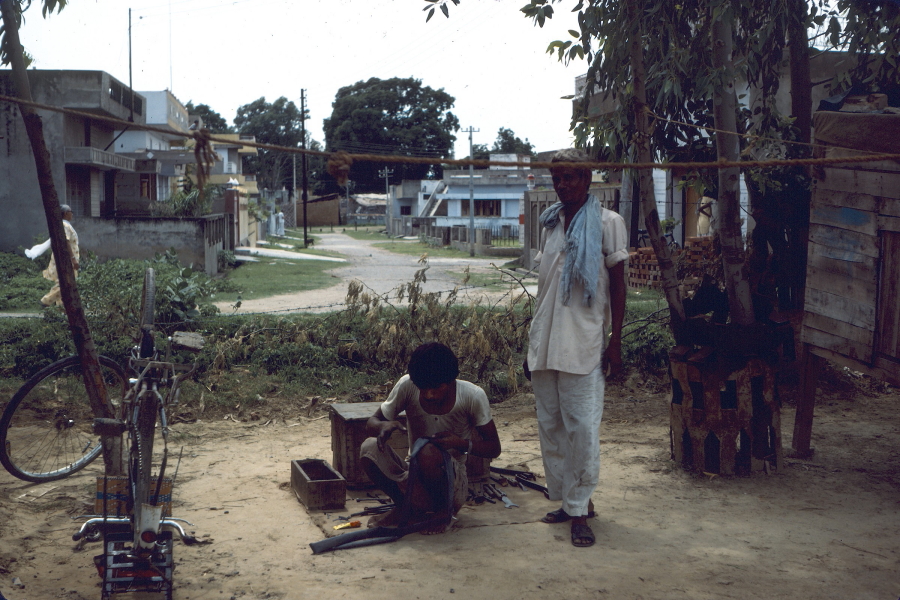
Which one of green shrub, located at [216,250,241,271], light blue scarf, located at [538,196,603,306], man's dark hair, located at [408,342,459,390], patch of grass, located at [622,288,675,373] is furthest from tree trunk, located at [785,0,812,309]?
green shrub, located at [216,250,241,271]

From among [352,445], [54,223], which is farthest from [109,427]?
[352,445]

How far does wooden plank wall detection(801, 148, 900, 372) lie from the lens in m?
4.38

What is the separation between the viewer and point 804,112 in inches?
276

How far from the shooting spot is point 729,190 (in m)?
5.13

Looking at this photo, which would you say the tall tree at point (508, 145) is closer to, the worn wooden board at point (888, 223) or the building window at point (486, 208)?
the building window at point (486, 208)

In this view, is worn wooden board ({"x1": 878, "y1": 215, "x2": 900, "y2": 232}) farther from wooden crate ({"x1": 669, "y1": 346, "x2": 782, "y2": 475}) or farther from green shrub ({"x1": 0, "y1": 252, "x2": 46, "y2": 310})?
green shrub ({"x1": 0, "y1": 252, "x2": 46, "y2": 310})

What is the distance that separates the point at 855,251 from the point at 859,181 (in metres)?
0.39

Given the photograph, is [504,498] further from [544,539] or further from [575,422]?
[575,422]

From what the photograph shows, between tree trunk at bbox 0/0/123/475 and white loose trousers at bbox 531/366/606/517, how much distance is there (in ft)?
7.35

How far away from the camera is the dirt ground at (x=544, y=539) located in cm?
342

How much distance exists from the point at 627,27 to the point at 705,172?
1473mm

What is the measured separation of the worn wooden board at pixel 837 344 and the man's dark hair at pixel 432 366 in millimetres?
2349

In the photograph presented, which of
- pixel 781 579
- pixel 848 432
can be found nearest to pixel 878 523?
pixel 781 579

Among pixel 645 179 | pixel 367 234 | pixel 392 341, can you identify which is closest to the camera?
pixel 645 179
